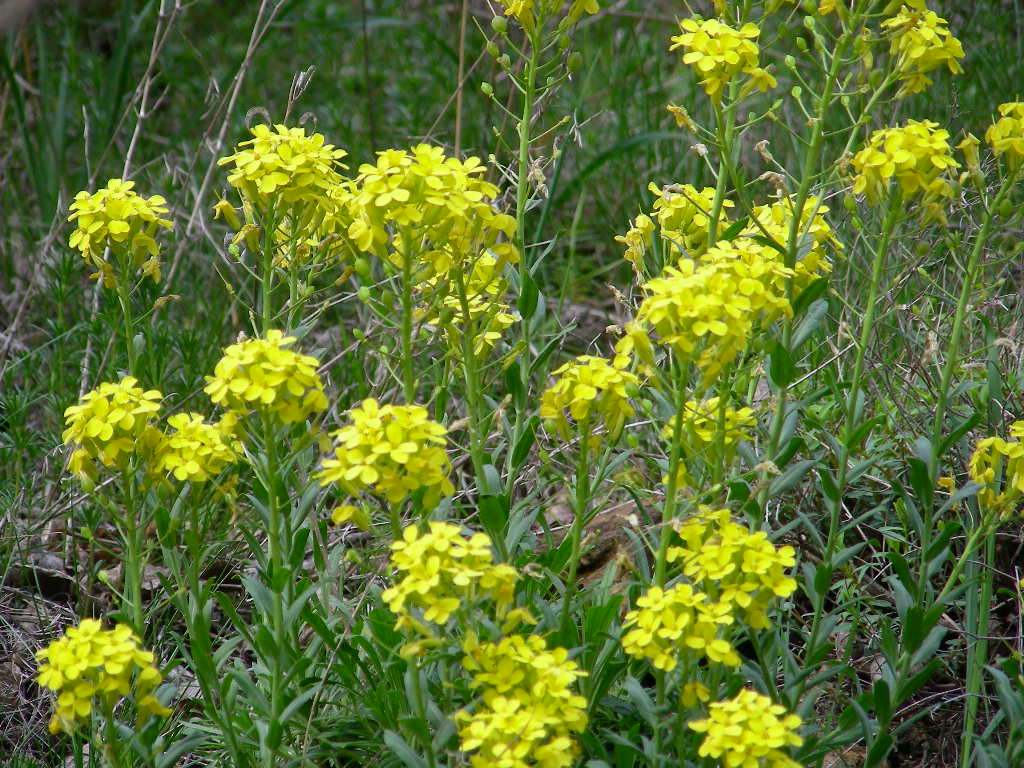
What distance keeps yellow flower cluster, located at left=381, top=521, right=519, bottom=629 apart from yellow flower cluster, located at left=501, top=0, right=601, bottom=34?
4.45 ft

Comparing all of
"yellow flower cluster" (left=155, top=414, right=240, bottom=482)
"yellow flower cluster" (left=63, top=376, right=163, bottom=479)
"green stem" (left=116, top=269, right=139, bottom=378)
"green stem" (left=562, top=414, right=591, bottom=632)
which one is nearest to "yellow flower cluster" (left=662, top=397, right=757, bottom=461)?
"green stem" (left=562, top=414, right=591, bottom=632)

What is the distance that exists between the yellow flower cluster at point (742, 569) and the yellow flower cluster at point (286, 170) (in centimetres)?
120

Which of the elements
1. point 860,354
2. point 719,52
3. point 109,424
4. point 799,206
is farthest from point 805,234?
point 109,424

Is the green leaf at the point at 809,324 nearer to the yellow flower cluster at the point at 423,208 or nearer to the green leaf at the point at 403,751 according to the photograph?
the yellow flower cluster at the point at 423,208

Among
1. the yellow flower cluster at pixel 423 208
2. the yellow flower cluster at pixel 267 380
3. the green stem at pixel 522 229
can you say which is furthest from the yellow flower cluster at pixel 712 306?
the yellow flower cluster at pixel 267 380

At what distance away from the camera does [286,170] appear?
2.70 m

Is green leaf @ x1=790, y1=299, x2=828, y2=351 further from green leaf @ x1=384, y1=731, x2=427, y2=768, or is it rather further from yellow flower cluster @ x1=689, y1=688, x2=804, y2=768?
green leaf @ x1=384, y1=731, x2=427, y2=768

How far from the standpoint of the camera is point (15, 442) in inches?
146

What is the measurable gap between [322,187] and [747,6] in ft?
3.51

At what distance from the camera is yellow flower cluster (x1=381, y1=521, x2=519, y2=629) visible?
2035mm

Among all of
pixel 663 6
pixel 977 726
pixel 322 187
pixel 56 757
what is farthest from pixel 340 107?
pixel 977 726

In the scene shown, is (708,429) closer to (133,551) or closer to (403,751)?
(403,751)

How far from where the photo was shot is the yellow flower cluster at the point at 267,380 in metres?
2.20

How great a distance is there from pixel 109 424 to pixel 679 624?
1.24m
